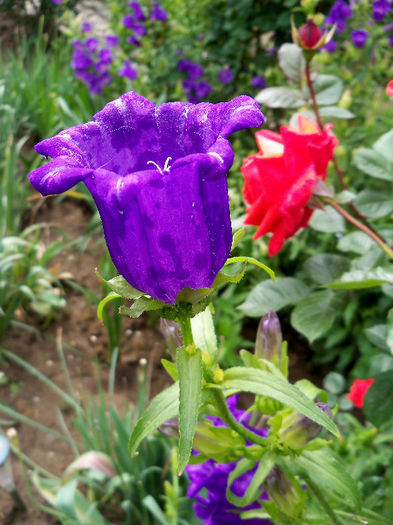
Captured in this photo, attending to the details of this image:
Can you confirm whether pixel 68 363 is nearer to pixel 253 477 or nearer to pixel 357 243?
pixel 357 243

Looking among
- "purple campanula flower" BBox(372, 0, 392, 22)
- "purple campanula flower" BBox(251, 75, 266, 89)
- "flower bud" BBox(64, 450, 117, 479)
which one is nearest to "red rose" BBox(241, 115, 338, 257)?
"flower bud" BBox(64, 450, 117, 479)

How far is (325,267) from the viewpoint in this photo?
1.05 m

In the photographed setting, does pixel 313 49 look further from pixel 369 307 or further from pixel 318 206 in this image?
pixel 369 307

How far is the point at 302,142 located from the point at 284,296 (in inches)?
12.1

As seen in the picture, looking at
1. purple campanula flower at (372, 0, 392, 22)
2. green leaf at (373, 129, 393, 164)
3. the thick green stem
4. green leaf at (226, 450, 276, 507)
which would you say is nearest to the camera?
the thick green stem

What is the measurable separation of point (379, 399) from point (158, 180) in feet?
1.97

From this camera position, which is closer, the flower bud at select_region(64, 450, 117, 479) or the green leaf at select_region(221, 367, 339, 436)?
the green leaf at select_region(221, 367, 339, 436)

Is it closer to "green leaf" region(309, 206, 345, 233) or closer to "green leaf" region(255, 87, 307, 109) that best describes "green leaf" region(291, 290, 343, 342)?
"green leaf" region(309, 206, 345, 233)

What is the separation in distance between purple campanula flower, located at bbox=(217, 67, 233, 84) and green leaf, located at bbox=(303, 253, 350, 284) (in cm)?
149

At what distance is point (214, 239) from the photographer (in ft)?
1.47

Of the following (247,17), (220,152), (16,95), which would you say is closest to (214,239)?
(220,152)

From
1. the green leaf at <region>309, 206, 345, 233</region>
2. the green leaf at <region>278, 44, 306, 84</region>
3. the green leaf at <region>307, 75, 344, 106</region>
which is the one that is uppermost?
the green leaf at <region>278, 44, 306, 84</region>

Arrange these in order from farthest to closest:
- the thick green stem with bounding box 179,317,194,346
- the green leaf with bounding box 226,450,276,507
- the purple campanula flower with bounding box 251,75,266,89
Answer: the purple campanula flower with bounding box 251,75,266,89, the green leaf with bounding box 226,450,276,507, the thick green stem with bounding box 179,317,194,346

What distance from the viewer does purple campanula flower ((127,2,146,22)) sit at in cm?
254
